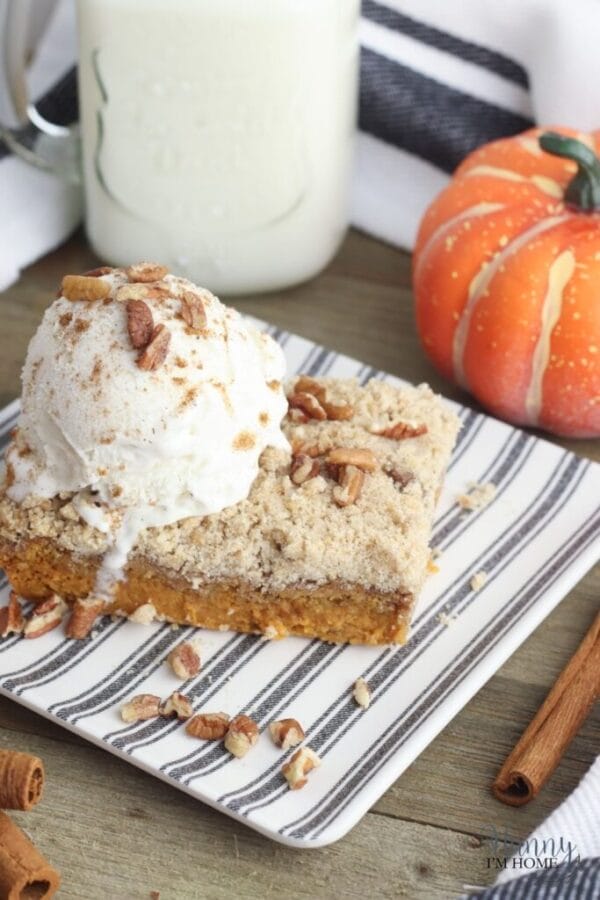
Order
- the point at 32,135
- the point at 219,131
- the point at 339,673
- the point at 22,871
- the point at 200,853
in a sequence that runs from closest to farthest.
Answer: the point at 22,871 → the point at 200,853 → the point at 339,673 → the point at 219,131 → the point at 32,135

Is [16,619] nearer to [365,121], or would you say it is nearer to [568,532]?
[568,532]

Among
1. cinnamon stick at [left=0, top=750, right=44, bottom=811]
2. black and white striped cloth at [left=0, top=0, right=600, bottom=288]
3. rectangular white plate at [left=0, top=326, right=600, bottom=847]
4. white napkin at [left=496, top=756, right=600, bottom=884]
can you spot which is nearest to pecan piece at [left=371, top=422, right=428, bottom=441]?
rectangular white plate at [left=0, top=326, right=600, bottom=847]

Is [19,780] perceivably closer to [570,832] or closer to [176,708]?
[176,708]

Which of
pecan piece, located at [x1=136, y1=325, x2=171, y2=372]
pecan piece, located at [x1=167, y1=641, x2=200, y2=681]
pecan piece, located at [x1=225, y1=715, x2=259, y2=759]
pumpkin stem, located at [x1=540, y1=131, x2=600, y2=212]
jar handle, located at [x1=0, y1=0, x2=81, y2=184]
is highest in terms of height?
pumpkin stem, located at [x1=540, y1=131, x2=600, y2=212]

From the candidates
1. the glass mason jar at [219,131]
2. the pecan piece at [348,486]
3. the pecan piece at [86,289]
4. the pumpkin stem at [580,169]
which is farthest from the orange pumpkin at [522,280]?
the pecan piece at [86,289]

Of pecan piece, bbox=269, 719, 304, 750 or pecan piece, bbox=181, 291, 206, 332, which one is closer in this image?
pecan piece, bbox=269, 719, 304, 750

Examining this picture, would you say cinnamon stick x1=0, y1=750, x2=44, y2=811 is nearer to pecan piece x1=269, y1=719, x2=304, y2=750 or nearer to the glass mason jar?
pecan piece x1=269, y1=719, x2=304, y2=750

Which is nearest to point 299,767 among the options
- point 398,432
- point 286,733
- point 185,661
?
point 286,733

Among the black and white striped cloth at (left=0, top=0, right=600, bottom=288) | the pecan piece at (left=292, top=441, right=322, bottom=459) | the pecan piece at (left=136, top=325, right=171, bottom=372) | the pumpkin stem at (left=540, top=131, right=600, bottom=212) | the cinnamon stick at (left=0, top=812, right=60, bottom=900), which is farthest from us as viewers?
the black and white striped cloth at (left=0, top=0, right=600, bottom=288)
